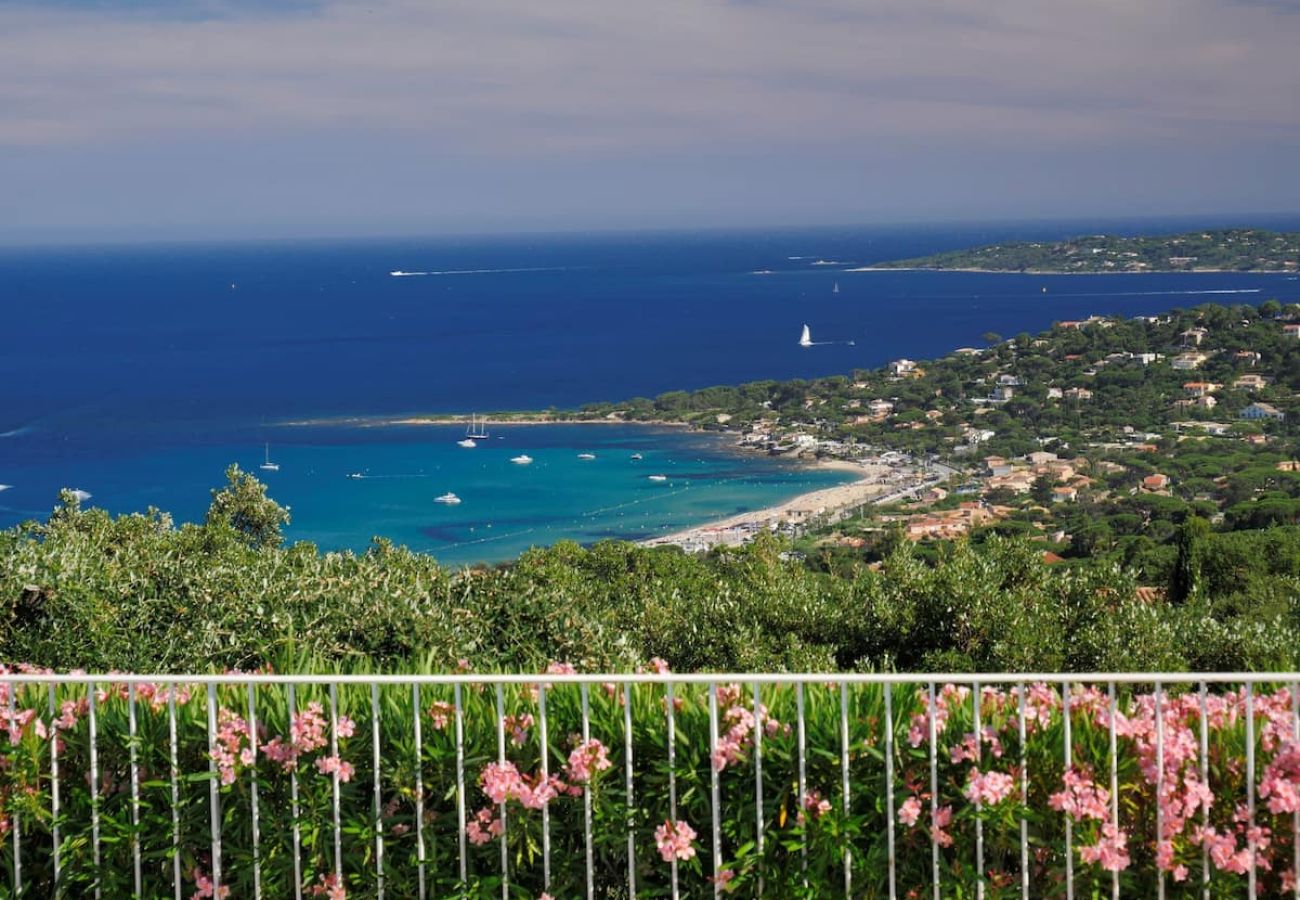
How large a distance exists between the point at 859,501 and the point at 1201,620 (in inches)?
1535

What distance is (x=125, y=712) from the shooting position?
3.45 meters

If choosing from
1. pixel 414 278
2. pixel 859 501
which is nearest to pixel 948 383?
pixel 859 501

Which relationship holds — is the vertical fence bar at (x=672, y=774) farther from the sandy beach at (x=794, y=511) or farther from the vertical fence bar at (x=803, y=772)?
the sandy beach at (x=794, y=511)

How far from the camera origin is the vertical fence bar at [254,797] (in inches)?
129

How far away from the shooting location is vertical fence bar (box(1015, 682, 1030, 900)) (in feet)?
10.2

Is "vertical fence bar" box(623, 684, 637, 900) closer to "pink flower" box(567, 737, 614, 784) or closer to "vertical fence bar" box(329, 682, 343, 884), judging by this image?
"pink flower" box(567, 737, 614, 784)

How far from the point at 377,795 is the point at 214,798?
0.38m

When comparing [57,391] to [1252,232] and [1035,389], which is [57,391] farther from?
[1252,232]

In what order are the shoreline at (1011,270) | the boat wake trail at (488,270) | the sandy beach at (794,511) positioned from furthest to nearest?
1. the boat wake trail at (488,270)
2. the shoreline at (1011,270)
3. the sandy beach at (794,511)

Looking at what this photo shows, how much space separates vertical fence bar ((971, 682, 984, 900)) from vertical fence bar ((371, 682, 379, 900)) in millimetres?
1274

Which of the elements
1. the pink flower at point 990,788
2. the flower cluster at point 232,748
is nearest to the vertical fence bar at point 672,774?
the pink flower at point 990,788

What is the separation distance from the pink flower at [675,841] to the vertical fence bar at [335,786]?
0.75 m

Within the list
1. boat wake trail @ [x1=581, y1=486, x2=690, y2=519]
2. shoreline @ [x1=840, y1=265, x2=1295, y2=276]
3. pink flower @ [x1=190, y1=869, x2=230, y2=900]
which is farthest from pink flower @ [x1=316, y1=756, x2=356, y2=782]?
shoreline @ [x1=840, y1=265, x2=1295, y2=276]

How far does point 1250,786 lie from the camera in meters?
3.10
